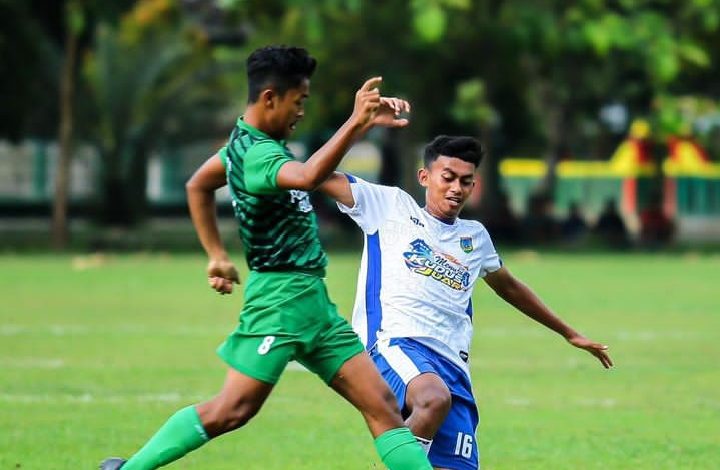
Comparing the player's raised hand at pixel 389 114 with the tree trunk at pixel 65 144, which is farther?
the tree trunk at pixel 65 144

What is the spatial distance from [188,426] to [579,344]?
2194mm

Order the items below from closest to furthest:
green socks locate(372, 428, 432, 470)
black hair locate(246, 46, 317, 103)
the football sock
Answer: black hair locate(246, 46, 317, 103)
green socks locate(372, 428, 432, 470)
the football sock

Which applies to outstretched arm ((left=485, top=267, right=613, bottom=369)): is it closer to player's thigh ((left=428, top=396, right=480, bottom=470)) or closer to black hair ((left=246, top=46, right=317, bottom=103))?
player's thigh ((left=428, top=396, right=480, bottom=470))

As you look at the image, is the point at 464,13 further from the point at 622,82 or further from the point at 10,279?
the point at 10,279

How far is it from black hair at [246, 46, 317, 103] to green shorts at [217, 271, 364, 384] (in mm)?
766

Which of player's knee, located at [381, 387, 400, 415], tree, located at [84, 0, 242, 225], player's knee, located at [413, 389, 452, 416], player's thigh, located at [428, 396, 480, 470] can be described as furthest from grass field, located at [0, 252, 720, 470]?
tree, located at [84, 0, 242, 225]

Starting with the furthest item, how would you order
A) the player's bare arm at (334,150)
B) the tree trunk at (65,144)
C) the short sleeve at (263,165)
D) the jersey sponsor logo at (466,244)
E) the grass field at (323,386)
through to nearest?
the tree trunk at (65,144)
the grass field at (323,386)
the jersey sponsor logo at (466,244)
the short sleeve at (263,165)
the player's bare arm at (334,150)

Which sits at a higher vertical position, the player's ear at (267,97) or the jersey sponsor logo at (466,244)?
the player's ear at (267,97)

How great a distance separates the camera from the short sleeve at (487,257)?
802cm

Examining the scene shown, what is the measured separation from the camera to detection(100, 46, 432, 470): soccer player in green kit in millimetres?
6684

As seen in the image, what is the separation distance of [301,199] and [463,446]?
1663mm

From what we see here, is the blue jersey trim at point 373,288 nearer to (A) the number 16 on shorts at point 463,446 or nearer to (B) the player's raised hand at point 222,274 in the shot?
(A) the number 16 on shorts at point 463,446

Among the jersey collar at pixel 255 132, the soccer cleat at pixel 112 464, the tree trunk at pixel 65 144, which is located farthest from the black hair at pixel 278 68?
the tree trunk at pixel 65 144

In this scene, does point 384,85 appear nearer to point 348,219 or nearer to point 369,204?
point 348,219
